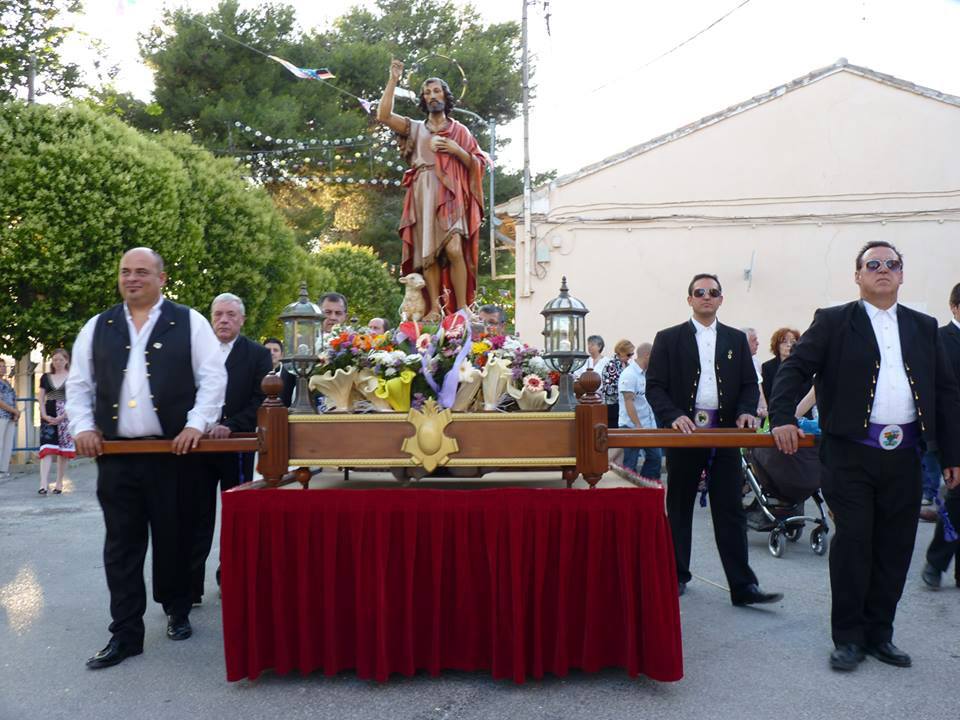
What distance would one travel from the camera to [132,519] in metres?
4.60

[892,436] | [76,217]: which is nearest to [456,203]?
[892,436]

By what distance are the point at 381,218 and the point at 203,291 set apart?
35.6ft

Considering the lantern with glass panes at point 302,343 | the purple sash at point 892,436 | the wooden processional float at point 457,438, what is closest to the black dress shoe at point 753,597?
the purple sash at point 892,436

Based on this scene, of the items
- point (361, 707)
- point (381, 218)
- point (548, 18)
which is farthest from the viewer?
point (381, 218)

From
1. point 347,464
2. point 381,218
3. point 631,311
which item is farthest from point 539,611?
point 381,218

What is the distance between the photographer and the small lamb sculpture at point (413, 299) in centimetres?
554

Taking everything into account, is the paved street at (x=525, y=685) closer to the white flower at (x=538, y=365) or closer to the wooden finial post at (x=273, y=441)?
the wooden finial post at (x=273, y=441)

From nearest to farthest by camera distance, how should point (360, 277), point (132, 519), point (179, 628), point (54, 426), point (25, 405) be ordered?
point (132, 519)
point (179, 628)
point (54, 426)
point (25, 405)
point (360, 277)

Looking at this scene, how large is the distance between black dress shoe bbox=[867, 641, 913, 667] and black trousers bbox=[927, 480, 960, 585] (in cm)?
175

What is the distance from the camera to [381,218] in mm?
28906

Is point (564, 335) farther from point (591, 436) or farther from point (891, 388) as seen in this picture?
point (891, 388)

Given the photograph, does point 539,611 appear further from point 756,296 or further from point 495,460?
point 756,296

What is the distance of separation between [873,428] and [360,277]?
24583mm

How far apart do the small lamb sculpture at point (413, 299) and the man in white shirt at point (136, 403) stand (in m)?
1.24
